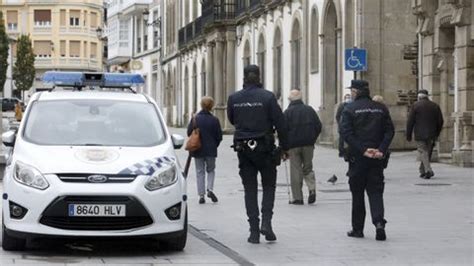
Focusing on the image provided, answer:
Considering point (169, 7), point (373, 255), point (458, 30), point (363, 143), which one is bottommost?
point (373, 255)

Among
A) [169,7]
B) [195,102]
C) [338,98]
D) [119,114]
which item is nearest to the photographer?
[119,114]

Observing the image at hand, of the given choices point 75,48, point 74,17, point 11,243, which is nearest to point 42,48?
point 75,48

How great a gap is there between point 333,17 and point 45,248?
24.7m

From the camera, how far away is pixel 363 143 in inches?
499

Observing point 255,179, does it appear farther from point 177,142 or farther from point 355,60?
point 355,60

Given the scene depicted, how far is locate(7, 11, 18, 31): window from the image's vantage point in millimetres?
120750

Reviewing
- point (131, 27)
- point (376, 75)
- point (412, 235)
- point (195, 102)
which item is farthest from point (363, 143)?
point (131, 27)

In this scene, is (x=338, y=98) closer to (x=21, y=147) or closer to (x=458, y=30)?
(x=458, y=30)

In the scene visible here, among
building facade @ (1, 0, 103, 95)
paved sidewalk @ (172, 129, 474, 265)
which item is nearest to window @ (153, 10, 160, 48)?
building facade @ (1, 0, 103, 95)

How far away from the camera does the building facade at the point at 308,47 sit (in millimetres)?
31797

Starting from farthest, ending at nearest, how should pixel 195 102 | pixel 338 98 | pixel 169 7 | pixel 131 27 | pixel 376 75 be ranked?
pixel 131 27 < pixel 169 7 < pixel 195 102 < pixel 338 98 < pixel 376 75

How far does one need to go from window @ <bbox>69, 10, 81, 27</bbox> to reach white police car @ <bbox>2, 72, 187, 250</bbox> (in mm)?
111826

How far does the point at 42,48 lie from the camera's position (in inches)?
4811

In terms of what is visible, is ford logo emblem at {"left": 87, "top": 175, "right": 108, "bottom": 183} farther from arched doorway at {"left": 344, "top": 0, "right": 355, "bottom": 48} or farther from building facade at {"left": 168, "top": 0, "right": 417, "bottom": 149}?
arched doorway at {"left": 344, "top": 0, "right": 355, "bottom": 48}
